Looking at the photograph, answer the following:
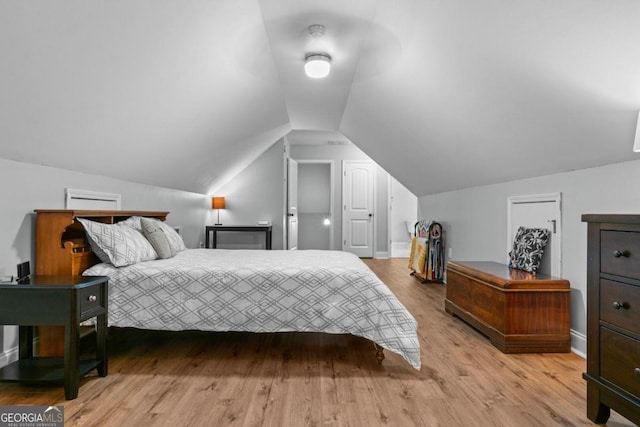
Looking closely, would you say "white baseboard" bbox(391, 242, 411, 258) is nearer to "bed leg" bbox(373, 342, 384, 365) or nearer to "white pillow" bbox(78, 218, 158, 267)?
"bed leg" bbox(373, 342, 384, 365)

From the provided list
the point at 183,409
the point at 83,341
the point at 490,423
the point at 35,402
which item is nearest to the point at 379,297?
the point at 490,423

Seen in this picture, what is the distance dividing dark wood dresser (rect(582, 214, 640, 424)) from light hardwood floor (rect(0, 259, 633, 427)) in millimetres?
217

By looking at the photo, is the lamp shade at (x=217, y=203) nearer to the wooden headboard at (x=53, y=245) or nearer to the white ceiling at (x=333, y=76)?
the white ceiling at (x=333, y=76)

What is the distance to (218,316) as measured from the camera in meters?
2.49

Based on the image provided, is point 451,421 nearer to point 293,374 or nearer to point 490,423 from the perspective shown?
point 490,423

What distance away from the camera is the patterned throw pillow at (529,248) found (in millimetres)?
2982

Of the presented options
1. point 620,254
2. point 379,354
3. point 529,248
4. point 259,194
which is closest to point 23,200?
point 379,354

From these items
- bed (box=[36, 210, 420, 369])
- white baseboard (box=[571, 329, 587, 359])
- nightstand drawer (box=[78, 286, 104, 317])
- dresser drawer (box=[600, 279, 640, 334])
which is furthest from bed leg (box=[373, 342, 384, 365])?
nightstand drawer (box=[78, 286, 104, 317])

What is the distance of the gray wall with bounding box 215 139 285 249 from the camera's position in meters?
6.76

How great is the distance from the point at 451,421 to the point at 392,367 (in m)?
0.66

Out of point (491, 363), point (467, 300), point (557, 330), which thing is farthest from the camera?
point (467, 300)

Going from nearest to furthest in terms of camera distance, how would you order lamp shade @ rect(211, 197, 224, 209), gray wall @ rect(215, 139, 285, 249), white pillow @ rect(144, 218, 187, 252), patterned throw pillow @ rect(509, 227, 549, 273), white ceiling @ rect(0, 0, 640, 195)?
white ceiling @ rect(0, 0, 640, 195), patterned throw pillow @ rect(509, 227, 549, 273), white pillow @ rect(144, 218, 187, 252), lamp shade @ rect(211, 197, 224, 209), gray wall @ rect(215, 139, 285, 249)

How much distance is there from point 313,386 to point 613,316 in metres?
1.48

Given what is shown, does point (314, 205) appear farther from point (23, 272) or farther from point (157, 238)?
point (23, 272)
